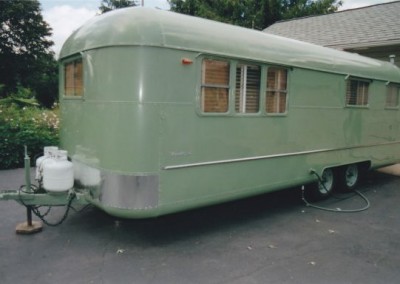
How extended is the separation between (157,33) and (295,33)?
482 inches

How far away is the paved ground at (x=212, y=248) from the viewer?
13.4 ft

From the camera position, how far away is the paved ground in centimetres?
409

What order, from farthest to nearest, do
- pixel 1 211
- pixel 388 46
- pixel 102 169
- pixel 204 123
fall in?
pixel 388 46 → pixel 1 211 → pixel 204 123 → pixel 102 169

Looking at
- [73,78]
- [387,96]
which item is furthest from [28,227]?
[387,96]

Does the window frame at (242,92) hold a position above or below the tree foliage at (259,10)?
below

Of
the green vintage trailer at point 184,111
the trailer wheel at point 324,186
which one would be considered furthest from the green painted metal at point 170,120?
the trailer wheel at point 324,186

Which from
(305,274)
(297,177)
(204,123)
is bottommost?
(305,274)

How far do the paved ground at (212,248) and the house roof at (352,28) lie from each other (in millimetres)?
7042

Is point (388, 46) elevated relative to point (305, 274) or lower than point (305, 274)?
elevated

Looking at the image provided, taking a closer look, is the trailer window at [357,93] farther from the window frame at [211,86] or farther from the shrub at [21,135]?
the shrub at [21,135]

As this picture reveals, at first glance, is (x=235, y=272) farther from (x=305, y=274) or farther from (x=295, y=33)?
(x=295, y=33)

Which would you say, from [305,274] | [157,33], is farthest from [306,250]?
[157,33]

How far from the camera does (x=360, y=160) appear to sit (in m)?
7.56

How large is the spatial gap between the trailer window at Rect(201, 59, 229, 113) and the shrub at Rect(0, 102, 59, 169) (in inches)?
248
